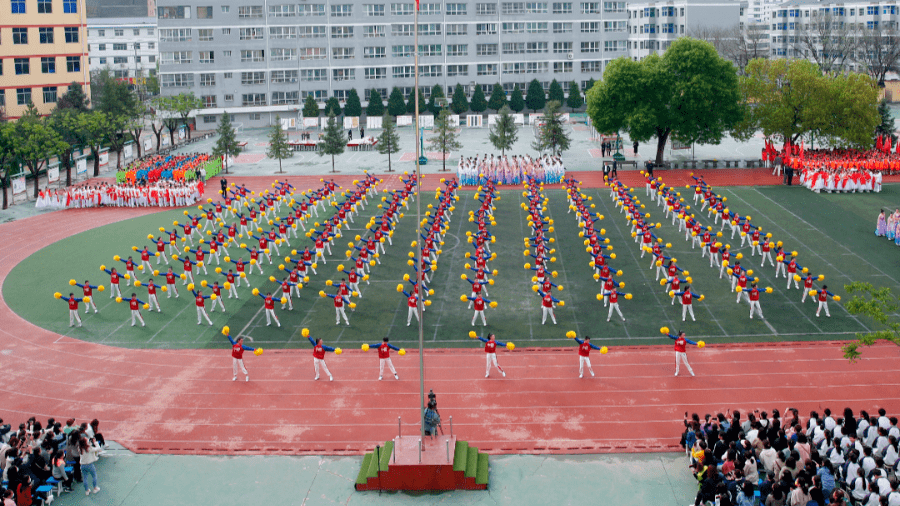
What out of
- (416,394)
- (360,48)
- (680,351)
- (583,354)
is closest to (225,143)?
(360,48)

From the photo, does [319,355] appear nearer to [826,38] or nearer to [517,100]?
[517,100]

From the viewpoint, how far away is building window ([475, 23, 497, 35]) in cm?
8606

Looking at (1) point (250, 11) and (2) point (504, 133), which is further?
(1) point (250, 11)

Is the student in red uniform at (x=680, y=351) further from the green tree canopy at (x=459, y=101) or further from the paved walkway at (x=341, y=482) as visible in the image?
the green tree canopy at (x=459, y=101)

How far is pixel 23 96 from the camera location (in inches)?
2446

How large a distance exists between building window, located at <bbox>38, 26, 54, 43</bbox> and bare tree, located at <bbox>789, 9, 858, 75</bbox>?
80.4 metres

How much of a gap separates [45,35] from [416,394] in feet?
182

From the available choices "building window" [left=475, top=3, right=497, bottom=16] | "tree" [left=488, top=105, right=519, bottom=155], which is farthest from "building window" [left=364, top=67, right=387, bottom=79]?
"tree" [left=488, top=105, right=519, bottom=155]

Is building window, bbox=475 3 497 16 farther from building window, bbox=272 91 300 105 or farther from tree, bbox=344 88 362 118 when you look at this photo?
building window, bbox=272 91 300 105

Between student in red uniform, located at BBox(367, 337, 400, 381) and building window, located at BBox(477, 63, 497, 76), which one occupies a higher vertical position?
building window, located at BBox(477, 63, 497, 76)

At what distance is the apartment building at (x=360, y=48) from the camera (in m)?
82.1

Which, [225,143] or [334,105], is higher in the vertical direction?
[334,105]

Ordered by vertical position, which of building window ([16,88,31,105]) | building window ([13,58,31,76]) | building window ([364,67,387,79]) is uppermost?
building window ([364,67,387,79])

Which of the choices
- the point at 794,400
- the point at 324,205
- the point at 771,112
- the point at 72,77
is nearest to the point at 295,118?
the point at 72,77
